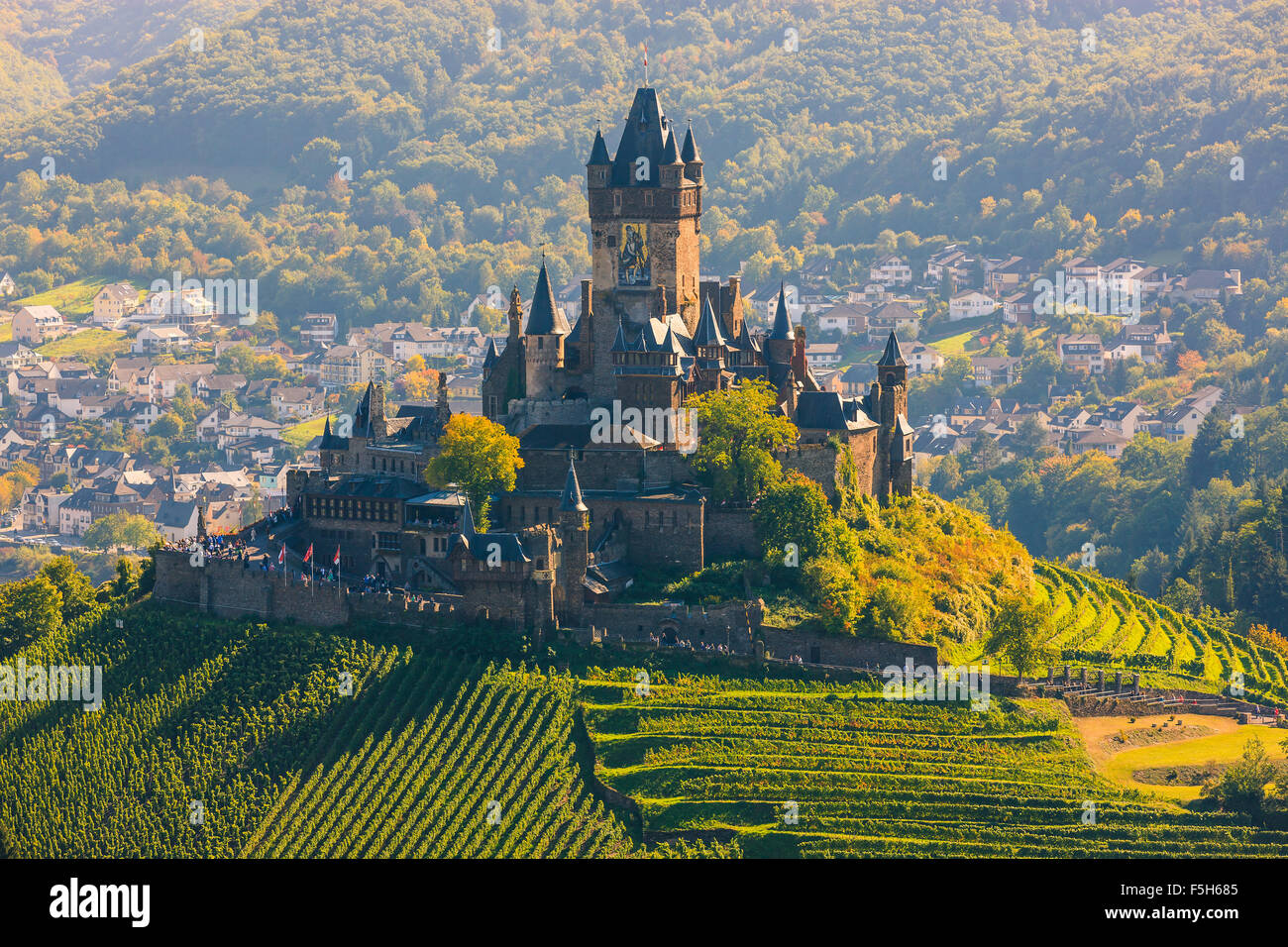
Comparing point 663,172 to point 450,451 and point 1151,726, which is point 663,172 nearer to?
point 450,451

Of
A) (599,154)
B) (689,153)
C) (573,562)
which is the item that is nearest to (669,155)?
(689,153)

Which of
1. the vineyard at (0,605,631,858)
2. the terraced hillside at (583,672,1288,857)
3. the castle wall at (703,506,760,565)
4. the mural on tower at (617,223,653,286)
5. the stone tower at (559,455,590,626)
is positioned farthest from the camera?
the mural on tower at (617,223,653,286)

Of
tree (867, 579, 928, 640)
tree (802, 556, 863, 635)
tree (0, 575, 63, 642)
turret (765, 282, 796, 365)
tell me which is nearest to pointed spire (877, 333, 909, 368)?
turret (765, 282, 796, 365)

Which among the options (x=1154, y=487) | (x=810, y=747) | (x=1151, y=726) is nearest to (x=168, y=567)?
(x=810, y=747)

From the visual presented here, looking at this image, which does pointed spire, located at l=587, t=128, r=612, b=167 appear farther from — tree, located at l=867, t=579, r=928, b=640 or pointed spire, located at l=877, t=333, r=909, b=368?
tree, located at l=867, t=579, r=928, b=640

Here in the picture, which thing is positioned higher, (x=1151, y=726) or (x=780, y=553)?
(x=780, y=553)
